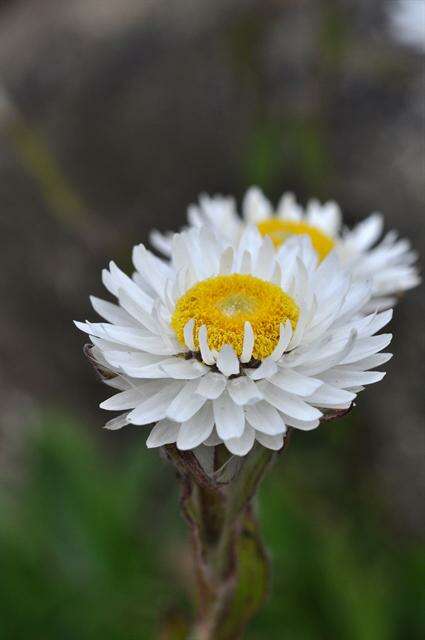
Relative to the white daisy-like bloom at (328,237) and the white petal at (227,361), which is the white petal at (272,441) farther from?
the white daisy-like bloom at (328,237)

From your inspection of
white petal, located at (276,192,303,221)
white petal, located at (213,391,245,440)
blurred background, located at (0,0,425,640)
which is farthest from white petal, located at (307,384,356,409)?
white petal, located at (276,192,303,221)

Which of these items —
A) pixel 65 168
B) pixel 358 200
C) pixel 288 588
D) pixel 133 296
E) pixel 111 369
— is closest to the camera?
pixel 111 369

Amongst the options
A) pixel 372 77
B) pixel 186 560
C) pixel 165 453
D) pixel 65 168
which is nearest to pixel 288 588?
pixel 186 560

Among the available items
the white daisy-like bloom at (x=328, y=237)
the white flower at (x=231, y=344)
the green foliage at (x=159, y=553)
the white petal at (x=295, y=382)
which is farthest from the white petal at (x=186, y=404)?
the green foliage at (x=159, y=553)

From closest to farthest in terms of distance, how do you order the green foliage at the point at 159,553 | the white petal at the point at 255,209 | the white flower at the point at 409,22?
1. the white petal at the point at 255,209
2. the green foliage at the point at 159,553
3. the white flower at the point at 409,22

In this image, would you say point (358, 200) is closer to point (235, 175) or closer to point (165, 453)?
point (235, 175)

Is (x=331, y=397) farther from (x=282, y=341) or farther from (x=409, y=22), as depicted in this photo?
(x=409, y=22)

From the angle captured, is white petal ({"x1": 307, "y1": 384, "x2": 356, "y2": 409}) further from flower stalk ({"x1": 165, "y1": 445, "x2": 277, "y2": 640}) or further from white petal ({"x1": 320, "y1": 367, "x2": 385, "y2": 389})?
flower stalk ({"x1": 165, "y1": 445, "x2": 277, "y2": 640})
